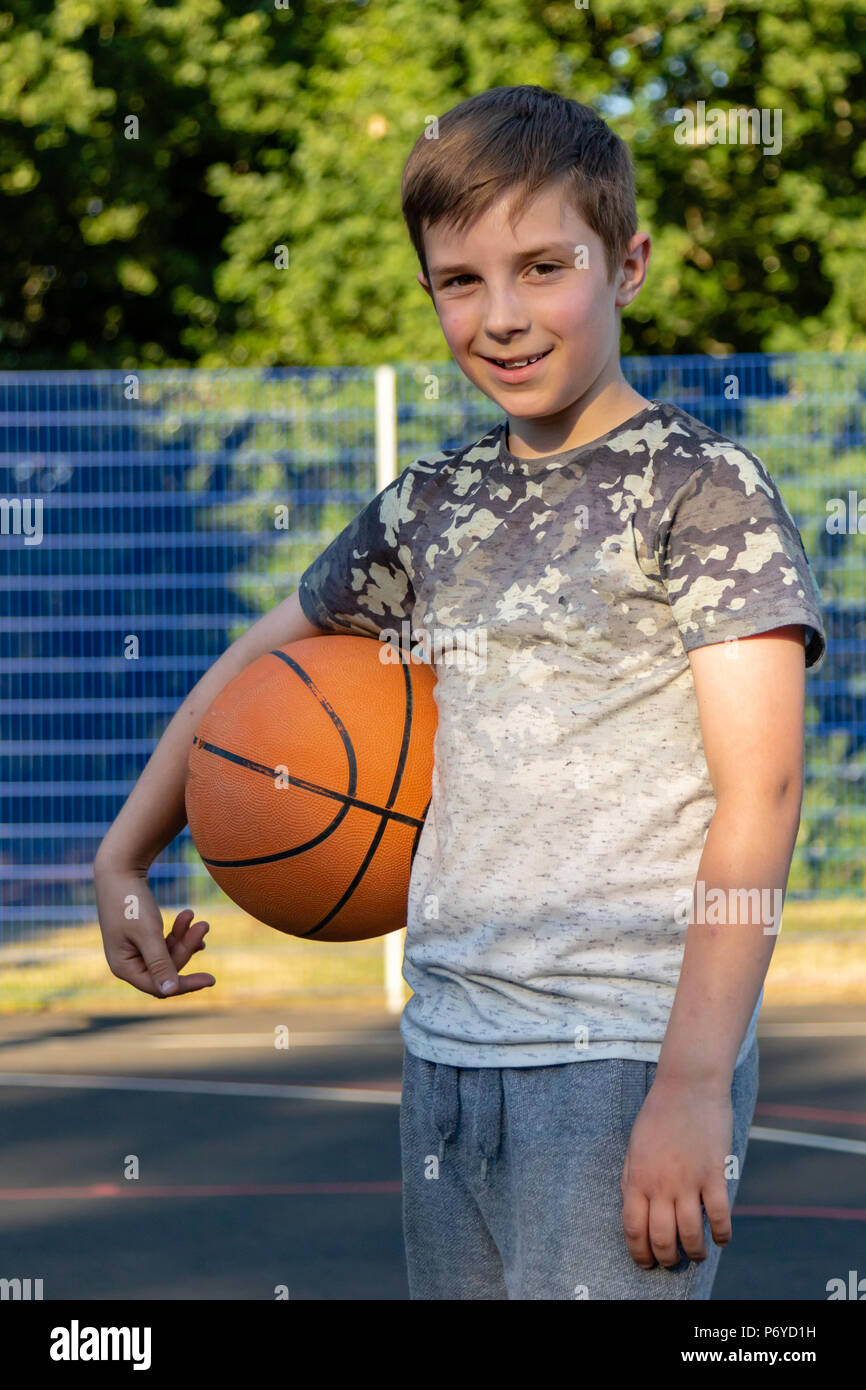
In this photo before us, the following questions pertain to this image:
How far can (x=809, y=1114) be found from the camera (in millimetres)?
6215

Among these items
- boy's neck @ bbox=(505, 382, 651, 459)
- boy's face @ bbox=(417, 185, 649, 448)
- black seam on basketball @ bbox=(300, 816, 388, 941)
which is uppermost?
boy's face @ bbox=(417, 185, 649, 448)

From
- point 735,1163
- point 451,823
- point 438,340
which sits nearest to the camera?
point 735,1163

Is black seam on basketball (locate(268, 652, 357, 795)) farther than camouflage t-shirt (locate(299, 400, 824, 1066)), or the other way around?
black seam on basketball (locate(268, 652, 357, 795))

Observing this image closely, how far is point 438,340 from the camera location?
511 inches

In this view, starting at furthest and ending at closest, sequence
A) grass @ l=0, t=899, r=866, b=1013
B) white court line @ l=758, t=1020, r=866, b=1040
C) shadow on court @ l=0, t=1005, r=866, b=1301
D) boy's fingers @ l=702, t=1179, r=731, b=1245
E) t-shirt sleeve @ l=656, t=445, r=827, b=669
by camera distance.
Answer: grass @ l=0, t=899, r=866, b=1013 < white court line @ l=758, t=1020, r=866, b=1040 < shadow on court @ l=0, t=1005, r=866, b=1301 < t-shirt sleeve @ l=656, t=445, r=827, b=669 < boy's fingers @ l=702, t=1179, r=731, b=1245

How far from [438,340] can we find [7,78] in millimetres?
4004

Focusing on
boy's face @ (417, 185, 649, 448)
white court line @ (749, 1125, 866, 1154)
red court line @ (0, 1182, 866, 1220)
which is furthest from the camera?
white court line @ (749, 1125, 866, 1154)

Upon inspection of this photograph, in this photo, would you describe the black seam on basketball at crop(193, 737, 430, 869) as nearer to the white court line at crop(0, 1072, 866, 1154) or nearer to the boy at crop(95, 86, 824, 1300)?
the boy at crop(95, 86, 824, 1300)

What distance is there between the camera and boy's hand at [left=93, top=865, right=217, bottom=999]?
2311mm

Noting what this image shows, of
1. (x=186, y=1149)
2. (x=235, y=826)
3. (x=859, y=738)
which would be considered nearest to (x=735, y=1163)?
(x=235, y=826)

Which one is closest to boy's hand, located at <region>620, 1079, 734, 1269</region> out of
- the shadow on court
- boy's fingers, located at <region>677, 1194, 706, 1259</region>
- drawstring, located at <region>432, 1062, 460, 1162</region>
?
boy's fingers, located at <region>677, 1194, 706, 1259</region>

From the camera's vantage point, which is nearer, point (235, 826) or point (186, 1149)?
point (235, 826)

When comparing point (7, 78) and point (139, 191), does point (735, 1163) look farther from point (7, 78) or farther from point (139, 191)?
point (139, 191)

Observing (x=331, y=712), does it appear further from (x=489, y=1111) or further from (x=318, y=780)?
(x=489, y=1111)
